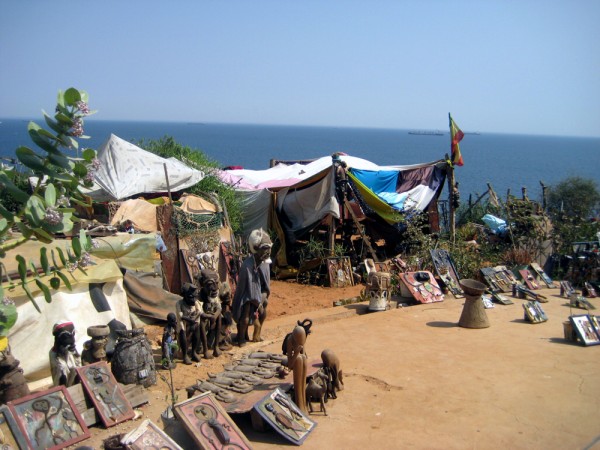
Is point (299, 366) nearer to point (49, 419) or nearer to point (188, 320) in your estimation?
point (188, 320)

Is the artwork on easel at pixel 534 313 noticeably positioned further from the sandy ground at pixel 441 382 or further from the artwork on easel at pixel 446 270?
the artwork on easel at pixel 446 270

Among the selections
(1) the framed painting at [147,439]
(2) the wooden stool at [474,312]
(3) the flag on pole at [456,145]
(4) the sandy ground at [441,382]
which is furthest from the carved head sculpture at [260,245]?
(3) the flag on pole at [456,145]

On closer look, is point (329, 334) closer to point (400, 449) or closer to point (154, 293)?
point (154, 293)

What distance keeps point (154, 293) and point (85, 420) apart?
4207mm

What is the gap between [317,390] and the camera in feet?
21.2

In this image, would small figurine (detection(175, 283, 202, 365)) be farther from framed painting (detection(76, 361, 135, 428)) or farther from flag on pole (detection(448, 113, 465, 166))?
flag on pole (detection(448, 113, 465, 166))

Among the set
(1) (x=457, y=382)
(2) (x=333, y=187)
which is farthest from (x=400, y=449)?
(2) (x=333, y=187)

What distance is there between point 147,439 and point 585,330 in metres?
6.79

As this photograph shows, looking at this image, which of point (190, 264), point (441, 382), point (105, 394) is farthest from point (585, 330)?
point (105, 394)

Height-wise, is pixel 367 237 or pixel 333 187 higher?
pixel 333 187

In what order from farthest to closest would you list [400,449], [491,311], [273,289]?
[273,289], [491,311], [400,449]

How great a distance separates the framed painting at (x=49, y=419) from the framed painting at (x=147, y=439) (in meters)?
1.03

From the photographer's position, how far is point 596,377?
7.52 meters

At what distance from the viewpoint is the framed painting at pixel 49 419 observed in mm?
5523
